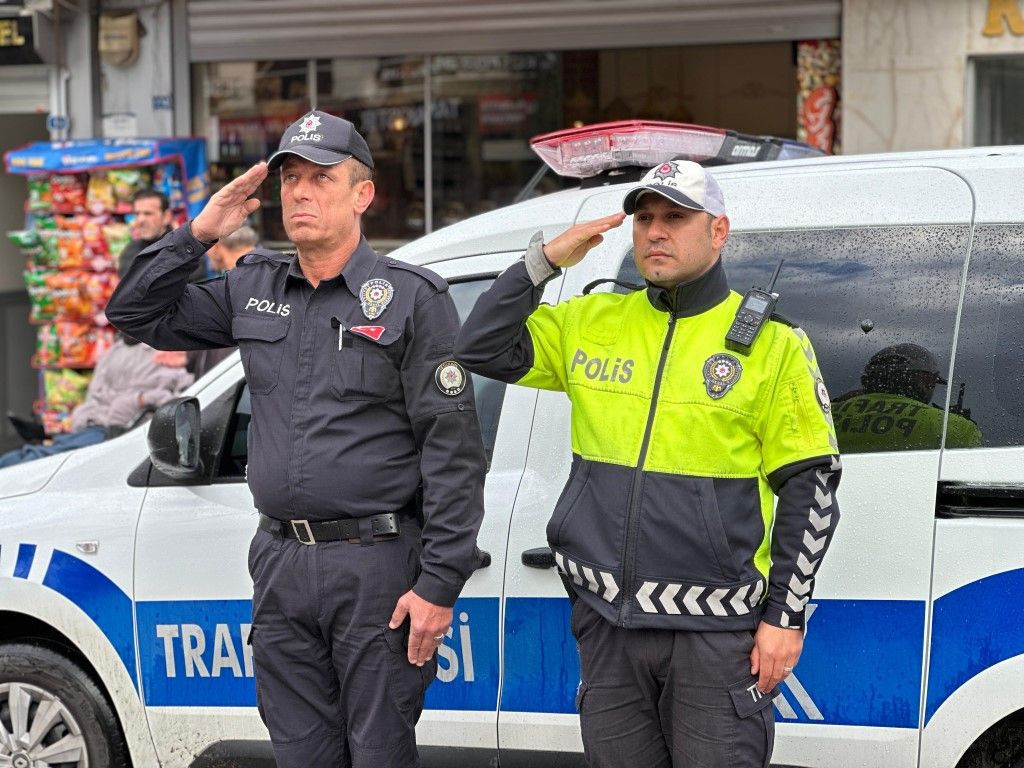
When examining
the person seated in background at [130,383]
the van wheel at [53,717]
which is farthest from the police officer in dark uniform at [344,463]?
the person seated in background at [130,383]

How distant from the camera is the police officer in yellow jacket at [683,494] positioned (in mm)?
2789

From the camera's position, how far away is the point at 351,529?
3119 millimetres

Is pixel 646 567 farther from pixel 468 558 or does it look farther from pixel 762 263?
pixel 762 263

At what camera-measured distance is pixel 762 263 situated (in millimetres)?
3434

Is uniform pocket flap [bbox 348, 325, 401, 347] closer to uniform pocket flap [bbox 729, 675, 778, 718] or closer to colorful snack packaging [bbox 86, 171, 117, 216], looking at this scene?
uniform pocket flap [bbox 729, 675, 778, 718]

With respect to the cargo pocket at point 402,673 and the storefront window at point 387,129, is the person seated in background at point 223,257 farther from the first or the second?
the cargo pocket at point 402,673

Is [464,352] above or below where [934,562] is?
above

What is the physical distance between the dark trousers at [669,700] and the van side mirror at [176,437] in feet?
4.14

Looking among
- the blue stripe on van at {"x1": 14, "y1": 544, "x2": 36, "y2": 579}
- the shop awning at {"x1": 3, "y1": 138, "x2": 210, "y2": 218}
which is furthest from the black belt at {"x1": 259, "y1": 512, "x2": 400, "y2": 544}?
the shop awning at {"x1": 3, "y1": 138, "x2": 210, "y2": 218}

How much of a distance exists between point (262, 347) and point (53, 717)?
5.02ft

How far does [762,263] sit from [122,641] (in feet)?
6.81

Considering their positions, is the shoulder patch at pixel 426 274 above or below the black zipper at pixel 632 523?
above

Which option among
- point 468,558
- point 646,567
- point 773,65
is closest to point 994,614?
point 646,567

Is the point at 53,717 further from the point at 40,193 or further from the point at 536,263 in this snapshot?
the point at 40,193
